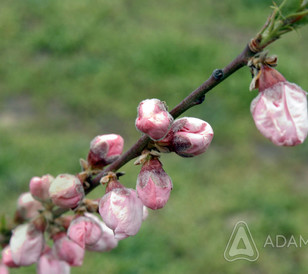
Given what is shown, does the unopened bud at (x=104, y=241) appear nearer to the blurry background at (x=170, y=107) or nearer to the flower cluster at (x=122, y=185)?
the flower cluster at (x=122, y=185)

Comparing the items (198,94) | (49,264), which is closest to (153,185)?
(198,94)

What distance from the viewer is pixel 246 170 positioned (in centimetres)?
405

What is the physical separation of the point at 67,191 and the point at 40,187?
0.55 feet

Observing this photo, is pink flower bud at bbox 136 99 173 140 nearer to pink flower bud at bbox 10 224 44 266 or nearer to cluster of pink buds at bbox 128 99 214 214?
cluster of pink buds at bbox 128 99 214 214

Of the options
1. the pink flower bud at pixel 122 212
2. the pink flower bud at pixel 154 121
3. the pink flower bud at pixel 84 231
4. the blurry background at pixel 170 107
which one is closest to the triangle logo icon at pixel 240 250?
the blurry background at pixel 170 107

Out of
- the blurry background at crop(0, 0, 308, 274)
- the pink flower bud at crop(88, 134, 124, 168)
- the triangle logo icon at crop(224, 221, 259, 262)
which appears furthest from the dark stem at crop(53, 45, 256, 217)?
the blurry background at crop(0, 0, 308, 274)

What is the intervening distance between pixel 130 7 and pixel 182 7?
589 mm

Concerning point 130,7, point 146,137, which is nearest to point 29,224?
point 146,137

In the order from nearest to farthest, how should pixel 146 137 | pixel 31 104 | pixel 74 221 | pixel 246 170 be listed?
pixel 146 137 → pixel 74 221 → pixel 246 170 → pixel 31 104

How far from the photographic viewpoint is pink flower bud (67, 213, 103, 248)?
3.64 feet

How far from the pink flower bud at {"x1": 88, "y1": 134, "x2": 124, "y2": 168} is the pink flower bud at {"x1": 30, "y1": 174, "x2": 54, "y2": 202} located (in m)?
0.11

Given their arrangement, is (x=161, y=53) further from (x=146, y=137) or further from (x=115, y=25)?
(x=146, y=137)

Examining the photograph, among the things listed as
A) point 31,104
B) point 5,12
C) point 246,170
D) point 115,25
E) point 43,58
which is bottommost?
point 246,170

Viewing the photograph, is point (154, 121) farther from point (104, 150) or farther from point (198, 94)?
point (104, 150)
